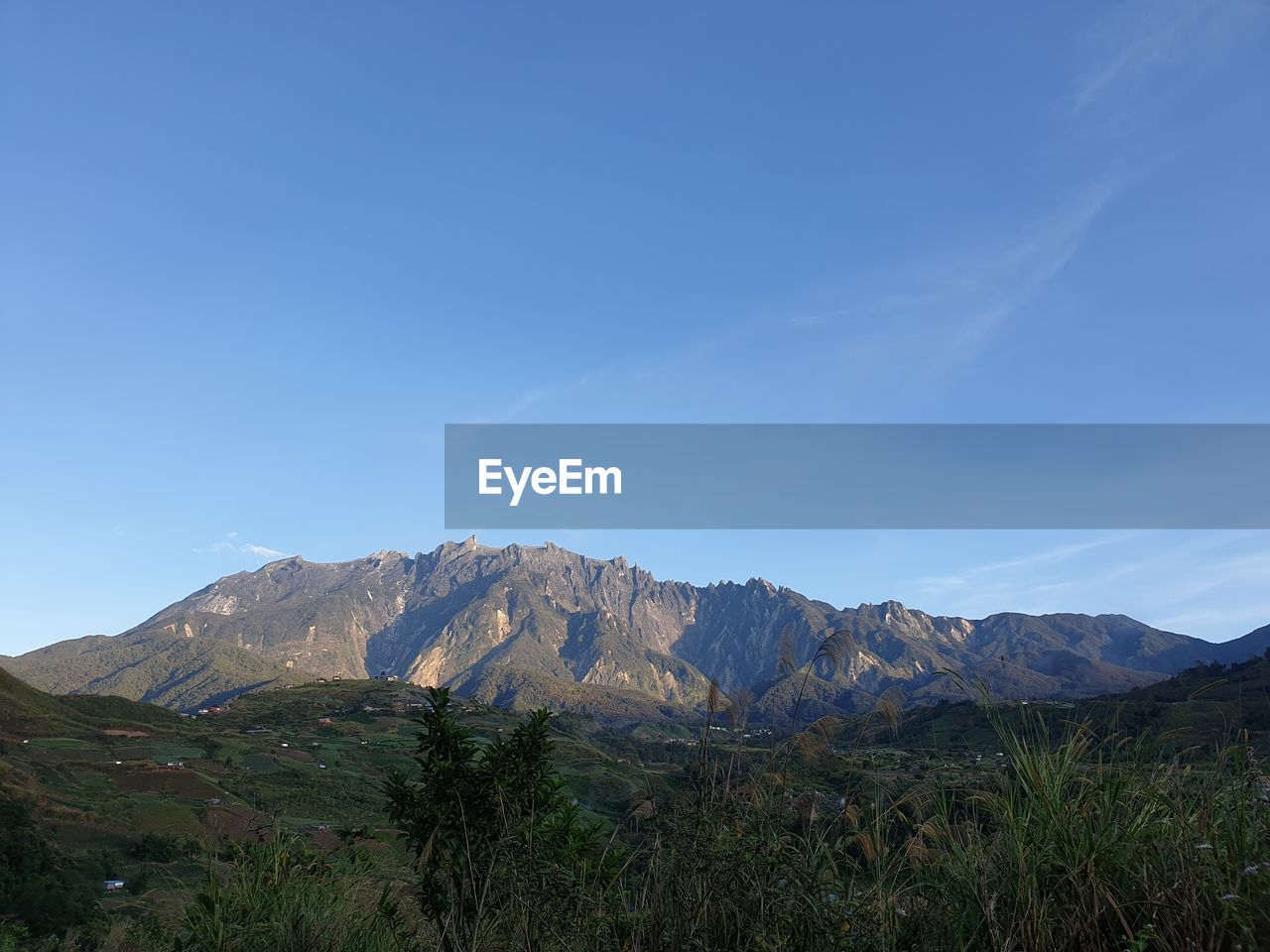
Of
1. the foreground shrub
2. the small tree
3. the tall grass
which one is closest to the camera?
the tall grass

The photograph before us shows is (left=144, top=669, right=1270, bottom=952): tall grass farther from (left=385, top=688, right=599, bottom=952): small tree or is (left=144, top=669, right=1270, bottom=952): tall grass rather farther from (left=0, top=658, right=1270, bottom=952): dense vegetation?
(left=385, top=688, right=599, bottom=952): small tree

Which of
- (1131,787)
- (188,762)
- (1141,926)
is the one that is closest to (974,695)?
(1131,787)

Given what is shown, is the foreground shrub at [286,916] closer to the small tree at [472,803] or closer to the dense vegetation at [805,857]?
the dense vegetation at [805,857]

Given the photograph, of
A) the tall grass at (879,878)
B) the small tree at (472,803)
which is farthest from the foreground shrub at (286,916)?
the small tree at (472,803)

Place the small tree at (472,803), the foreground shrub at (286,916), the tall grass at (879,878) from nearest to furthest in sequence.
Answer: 1. the tall grass at (879,878)
2. the foreground shrub at (286,916)
3. the small tree at (472,803)

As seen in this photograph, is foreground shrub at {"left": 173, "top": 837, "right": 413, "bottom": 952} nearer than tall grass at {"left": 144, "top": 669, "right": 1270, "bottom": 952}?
No

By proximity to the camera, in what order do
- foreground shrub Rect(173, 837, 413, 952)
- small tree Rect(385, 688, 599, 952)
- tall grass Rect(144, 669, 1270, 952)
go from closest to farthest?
1. tall grass Rect(144, 669, 1270, 952)
2. foreground shrub Rect(173, 837, 413, 952)
3. small tree Rect(385, 688, 599, 952)

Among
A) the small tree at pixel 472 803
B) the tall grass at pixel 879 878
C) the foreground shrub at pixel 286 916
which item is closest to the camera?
the tall grass at pixel 879 878

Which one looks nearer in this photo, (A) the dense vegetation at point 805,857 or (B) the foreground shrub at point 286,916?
(A) the dense vegetation at point 805,857

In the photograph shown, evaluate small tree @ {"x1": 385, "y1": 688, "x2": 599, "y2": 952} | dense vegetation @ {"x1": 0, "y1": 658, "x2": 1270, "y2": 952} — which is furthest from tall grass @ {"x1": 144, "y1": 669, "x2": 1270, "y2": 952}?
small tree @ {"x1": 385, "y1": 688, "x2": 599, "y2": 952}
